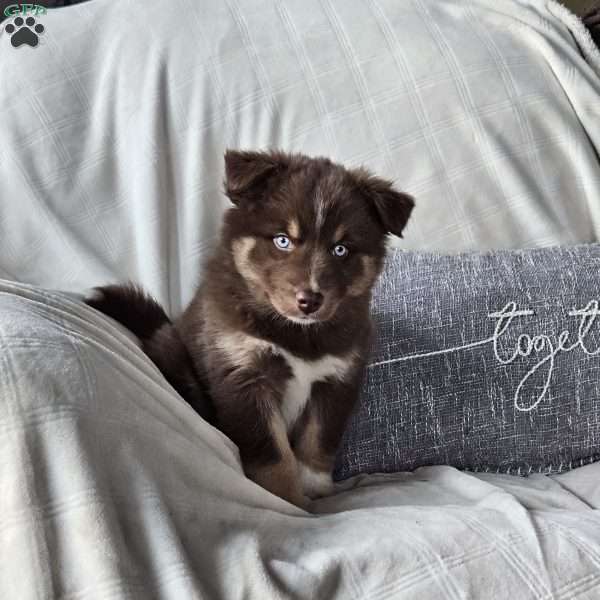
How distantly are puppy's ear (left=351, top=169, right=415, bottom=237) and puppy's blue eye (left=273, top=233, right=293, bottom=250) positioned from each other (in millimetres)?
230

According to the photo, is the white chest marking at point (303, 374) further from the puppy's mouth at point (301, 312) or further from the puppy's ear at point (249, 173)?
the puppy's ear at point (249, 173)

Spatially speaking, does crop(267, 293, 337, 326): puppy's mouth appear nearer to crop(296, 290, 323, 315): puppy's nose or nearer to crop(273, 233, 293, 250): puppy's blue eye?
crop(296, 290, 323, 315): puppy's nose

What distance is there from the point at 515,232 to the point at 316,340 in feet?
3.33

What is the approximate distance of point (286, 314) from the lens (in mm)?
1726

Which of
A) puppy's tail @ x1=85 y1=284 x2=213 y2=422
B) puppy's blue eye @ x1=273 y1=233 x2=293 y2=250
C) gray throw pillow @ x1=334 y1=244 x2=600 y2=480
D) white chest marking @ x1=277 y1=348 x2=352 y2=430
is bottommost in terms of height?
gray throw pillow @ x1=334 y1=244 x2=600 y2=480

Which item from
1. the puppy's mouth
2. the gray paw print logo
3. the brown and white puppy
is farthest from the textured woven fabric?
the gray paw print logo

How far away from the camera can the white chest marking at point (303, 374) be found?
185cm

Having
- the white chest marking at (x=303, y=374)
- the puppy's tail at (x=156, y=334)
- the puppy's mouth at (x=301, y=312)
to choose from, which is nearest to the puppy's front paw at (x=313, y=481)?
the white chest marking at (x=303, y=374)

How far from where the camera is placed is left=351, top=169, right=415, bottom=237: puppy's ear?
1.81 m

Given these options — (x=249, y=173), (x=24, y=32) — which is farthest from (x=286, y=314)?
(x=24, y=32)

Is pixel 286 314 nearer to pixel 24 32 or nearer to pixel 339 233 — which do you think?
pixel 339 233

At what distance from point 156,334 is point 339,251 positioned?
1.84 ft

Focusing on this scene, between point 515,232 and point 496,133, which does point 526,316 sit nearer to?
point 515,232

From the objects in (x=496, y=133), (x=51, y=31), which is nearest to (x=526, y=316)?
(x=496, y=133)
